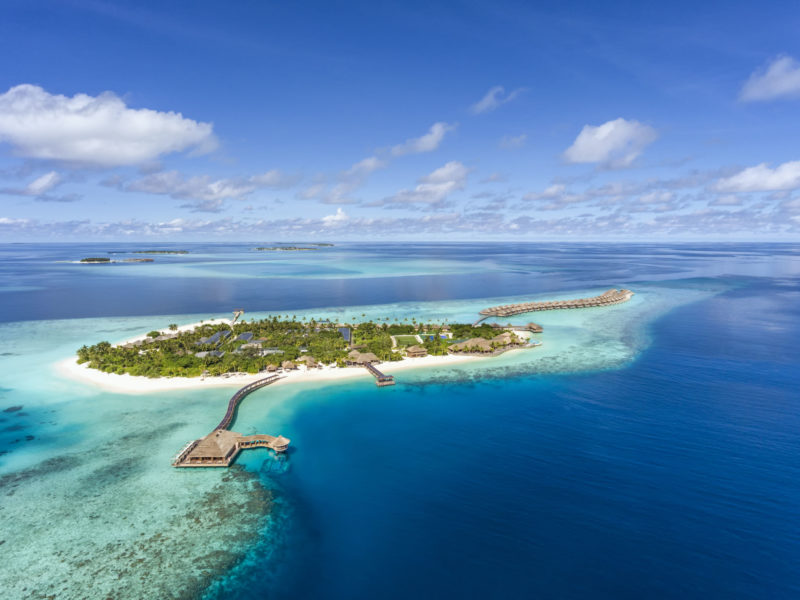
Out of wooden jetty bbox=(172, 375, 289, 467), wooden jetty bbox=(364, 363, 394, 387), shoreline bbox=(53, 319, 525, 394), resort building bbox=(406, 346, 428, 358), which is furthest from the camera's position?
resort building bbox=(406, 346, 428, 358)

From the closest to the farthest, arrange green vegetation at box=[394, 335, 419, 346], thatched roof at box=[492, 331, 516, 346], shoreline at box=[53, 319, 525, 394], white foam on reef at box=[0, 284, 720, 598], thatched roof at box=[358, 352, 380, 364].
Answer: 1. white foam on reef at box=[0, 284, 720, 598]
2. shoreline at box=[53, 319, 525, 394]
3. thatched roof at box=[358, 352, 380, 364]
4. thatched roof at box=[492, 331, 516, 346]
5. green vegetation at box=[394, 335, 419, 346]

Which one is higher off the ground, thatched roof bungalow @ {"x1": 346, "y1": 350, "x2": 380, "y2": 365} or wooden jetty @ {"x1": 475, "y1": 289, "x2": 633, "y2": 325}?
wooden jetty @ {"x1": 475, "y1": 289, "x2": 633, "y2": 325}

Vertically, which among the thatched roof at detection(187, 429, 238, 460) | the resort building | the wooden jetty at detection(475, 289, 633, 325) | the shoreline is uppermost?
the wooden jetty at detection(475, 289, 633, 325)

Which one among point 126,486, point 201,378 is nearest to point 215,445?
point 126,486

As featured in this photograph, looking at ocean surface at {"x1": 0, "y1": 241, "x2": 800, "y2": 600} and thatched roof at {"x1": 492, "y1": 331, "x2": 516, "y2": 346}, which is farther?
thatched roof at {"x1": 492, "y1": 331, "x2": 516, "y2": 346}

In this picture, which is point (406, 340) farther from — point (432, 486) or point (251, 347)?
point (432, 486)

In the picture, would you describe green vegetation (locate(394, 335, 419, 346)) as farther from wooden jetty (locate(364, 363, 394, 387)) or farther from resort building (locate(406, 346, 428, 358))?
wooden jetty (locate(364, 363, 394, 387))

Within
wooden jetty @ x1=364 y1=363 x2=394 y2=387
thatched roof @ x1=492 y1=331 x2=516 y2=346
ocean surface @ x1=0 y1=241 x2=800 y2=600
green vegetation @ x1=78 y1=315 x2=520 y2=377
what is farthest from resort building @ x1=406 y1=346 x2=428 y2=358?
thatched roof @ x1=492 y1=331 x2=516 y2=346

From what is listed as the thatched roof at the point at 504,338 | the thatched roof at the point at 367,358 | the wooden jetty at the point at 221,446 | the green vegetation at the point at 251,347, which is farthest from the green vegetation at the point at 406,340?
the wooden jetty at the point at 221,446
